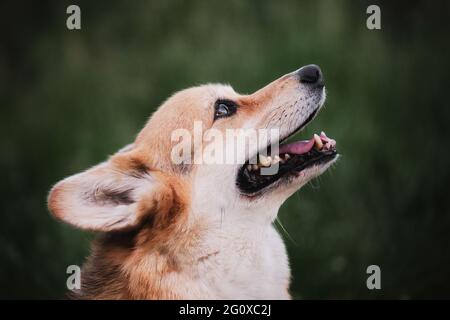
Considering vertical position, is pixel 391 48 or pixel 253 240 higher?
pixel 391 48

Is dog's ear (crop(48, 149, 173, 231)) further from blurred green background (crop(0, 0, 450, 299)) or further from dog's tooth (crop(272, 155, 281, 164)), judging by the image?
blurred green background (crop(0, 0, 450, 299))

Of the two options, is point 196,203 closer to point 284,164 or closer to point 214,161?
point 214,161

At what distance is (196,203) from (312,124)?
2.28 meters

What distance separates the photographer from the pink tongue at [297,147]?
11.6 feet

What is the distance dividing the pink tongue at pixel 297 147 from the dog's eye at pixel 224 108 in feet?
1.09

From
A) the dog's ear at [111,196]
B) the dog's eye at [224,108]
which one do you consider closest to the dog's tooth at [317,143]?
the dog's eye at [224,108]

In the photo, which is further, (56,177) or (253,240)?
(56,177)

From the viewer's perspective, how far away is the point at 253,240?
11.0 ft

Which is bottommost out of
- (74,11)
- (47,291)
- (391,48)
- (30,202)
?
(47,291)

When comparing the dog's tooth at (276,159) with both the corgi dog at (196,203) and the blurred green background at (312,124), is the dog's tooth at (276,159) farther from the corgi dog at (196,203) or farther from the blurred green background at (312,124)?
the blurred green background at (312,124)

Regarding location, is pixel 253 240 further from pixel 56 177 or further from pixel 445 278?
pixel 56 177
